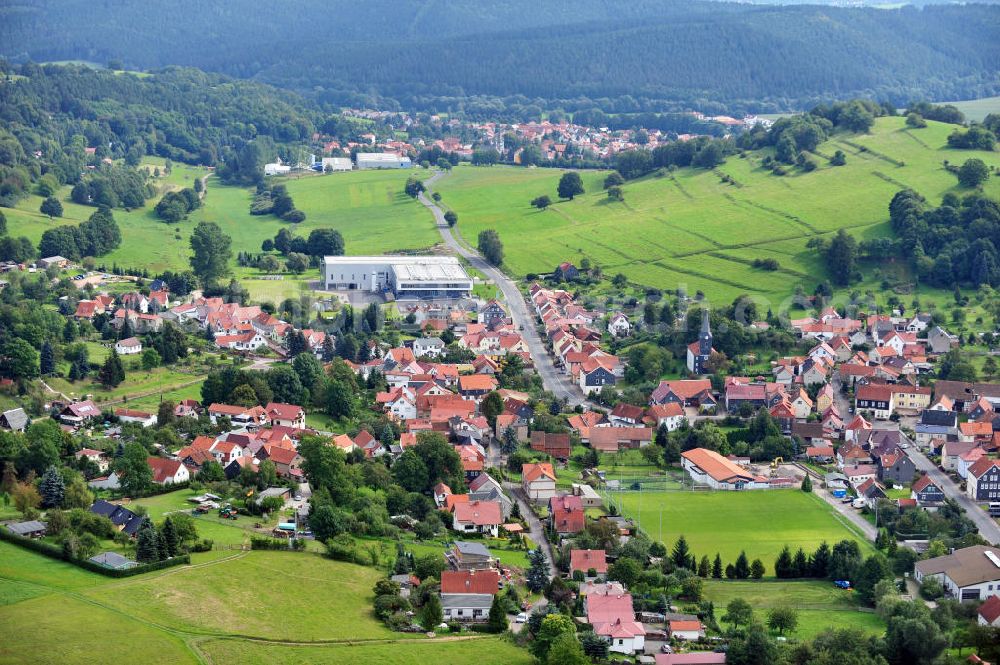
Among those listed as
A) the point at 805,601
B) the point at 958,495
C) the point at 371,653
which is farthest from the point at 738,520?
the point at 371,653

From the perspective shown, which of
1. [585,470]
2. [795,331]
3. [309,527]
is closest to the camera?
[309,527]

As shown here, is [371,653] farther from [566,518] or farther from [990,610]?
[990,610]

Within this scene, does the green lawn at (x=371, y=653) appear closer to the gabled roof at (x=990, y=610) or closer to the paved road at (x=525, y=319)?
the gabled roof at (x=990, y=610)

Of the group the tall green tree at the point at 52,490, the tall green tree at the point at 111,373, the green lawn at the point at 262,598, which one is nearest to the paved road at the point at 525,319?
the tall green tree at the point at 111,373

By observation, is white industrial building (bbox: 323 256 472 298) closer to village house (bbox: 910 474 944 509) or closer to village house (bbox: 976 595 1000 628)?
village house (bbox: 910 474 944 509)

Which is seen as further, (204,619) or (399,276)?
(399,276)

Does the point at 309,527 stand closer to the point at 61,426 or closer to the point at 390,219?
the point at 61,426

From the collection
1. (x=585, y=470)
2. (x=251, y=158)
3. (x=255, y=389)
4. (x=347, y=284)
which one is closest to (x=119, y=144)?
(x=251, y=158)
